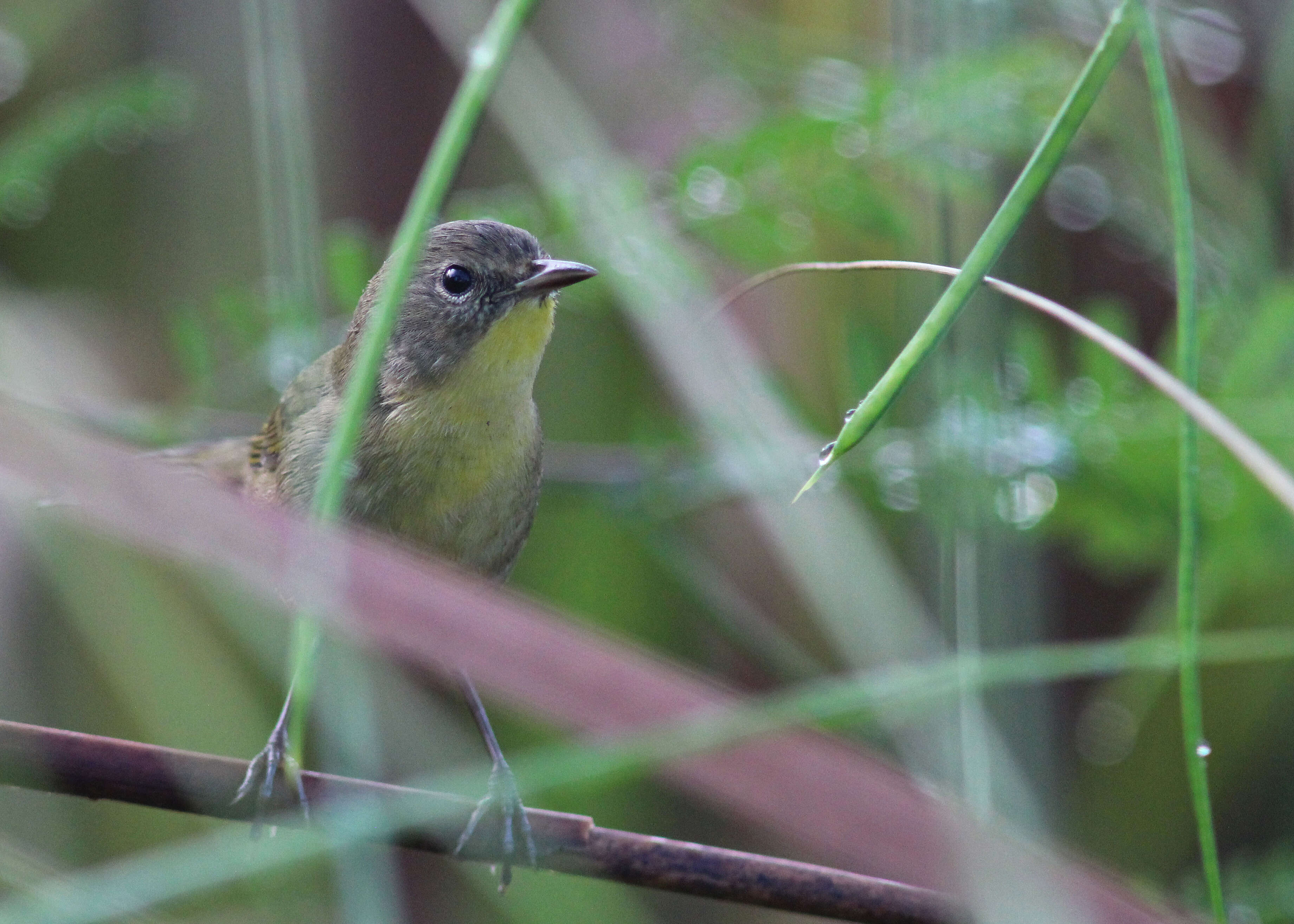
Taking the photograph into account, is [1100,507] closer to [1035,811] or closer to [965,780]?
[1035,811]

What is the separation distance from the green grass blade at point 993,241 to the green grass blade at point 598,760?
31cm

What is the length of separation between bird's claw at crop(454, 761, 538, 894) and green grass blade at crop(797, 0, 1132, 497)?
62 centimetres

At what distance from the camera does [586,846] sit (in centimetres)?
129

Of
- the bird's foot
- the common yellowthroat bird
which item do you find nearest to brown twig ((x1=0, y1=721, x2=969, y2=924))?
the bird's foot

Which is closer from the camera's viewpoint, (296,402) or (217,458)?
(296,402)

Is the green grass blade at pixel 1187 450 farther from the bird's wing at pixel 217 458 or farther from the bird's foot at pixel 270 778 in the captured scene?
the bird's wing at pixel 217 458

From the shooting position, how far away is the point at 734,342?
2.89 metres

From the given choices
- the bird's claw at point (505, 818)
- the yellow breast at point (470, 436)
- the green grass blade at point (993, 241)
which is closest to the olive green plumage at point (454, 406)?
the yellow breast at point (470, 436)

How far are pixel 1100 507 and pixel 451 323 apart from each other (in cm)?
149

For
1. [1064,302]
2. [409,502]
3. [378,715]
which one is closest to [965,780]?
[409,502]

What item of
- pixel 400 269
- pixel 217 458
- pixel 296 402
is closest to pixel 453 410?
pixel 296 402

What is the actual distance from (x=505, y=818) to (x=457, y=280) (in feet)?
2.57

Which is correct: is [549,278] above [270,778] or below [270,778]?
above

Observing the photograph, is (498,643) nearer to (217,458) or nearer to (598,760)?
(598,760)
